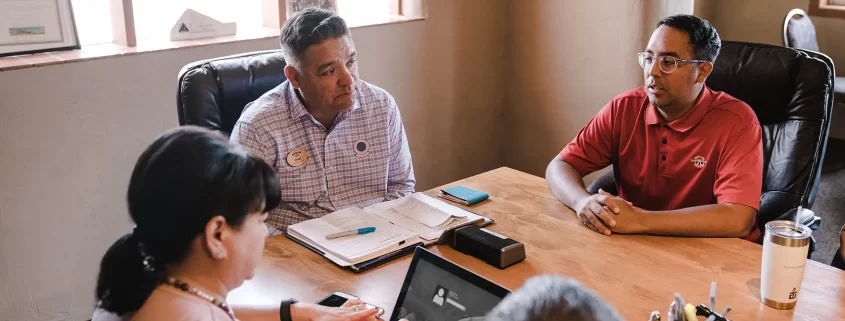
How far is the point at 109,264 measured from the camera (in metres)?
1.12

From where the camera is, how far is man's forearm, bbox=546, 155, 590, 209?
2045mm

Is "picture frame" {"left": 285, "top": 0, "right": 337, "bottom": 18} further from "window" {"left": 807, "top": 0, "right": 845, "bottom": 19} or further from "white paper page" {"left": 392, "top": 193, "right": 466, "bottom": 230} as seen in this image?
"window" {"left": 807, "top": 0, "right": 845, "bottom": 19}

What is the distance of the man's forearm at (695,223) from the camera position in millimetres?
1839

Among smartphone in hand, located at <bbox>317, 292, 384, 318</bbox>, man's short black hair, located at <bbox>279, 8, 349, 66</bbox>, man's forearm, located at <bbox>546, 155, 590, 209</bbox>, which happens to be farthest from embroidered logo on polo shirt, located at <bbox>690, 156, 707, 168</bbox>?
smartphone in hand, located at <bbox>317, 292, 384, 318</bbox>

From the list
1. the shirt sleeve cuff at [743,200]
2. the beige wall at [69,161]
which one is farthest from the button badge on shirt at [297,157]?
the shirt sleeve cuff at [743,200]

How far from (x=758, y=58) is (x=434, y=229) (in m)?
1.23

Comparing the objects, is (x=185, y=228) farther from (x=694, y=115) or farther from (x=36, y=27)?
(x=36, y=27)

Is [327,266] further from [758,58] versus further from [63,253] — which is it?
[758,58]

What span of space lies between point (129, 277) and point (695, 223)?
1304 mm

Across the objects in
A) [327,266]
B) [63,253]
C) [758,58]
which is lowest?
[63,253]

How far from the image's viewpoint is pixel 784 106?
7.71 ft

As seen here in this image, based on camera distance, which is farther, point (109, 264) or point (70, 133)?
point (70, 133)

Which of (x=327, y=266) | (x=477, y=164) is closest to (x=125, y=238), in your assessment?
(x=327, y=266)

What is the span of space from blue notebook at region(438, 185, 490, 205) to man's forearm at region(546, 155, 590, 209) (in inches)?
8.0
